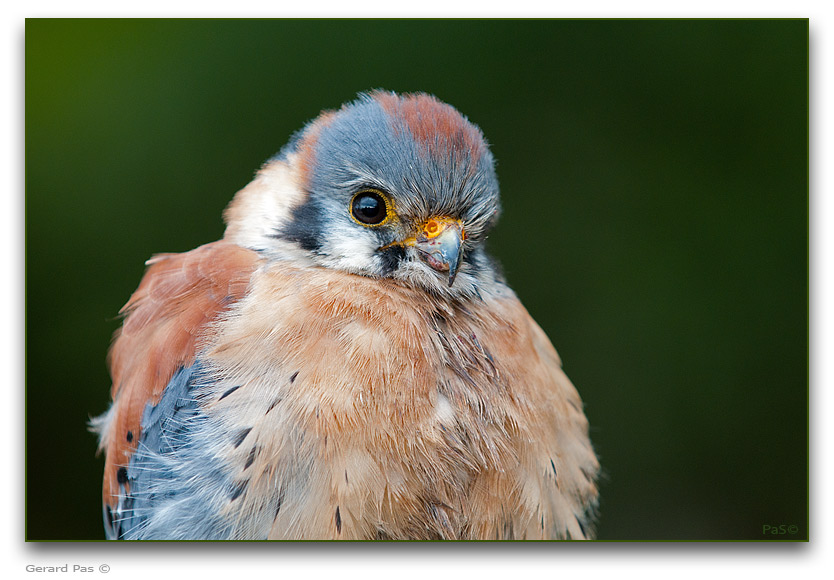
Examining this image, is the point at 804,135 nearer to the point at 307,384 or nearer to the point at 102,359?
the point at 307,384

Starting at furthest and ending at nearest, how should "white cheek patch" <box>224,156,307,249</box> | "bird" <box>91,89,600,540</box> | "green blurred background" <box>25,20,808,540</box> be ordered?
"green blurred background" <box>25,20,808,540</box> < "white cheek patch" <box>224,156,307,249</box> < "bird" <box>91,89,600,540</box>

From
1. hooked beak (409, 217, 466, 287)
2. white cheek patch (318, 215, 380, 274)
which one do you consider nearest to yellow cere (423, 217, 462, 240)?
hooked beak (409, 217, 466, 287)

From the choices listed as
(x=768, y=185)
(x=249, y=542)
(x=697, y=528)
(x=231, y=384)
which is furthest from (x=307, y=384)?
(x=768, y=185)

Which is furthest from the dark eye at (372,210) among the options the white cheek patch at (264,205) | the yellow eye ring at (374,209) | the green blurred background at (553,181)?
the green blurred background at (553,181)

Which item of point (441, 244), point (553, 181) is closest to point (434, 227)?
point (441, 244)

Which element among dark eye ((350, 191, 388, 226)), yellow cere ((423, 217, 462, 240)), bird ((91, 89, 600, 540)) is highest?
dark eye ((350, 191, 388, 226))

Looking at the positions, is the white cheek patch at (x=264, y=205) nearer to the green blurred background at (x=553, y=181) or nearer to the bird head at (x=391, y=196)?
the bird head at (x=391, y=196)

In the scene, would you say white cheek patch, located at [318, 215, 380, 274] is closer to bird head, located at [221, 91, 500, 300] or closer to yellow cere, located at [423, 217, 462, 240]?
bird head, located at [221, 91, 500, 300]
